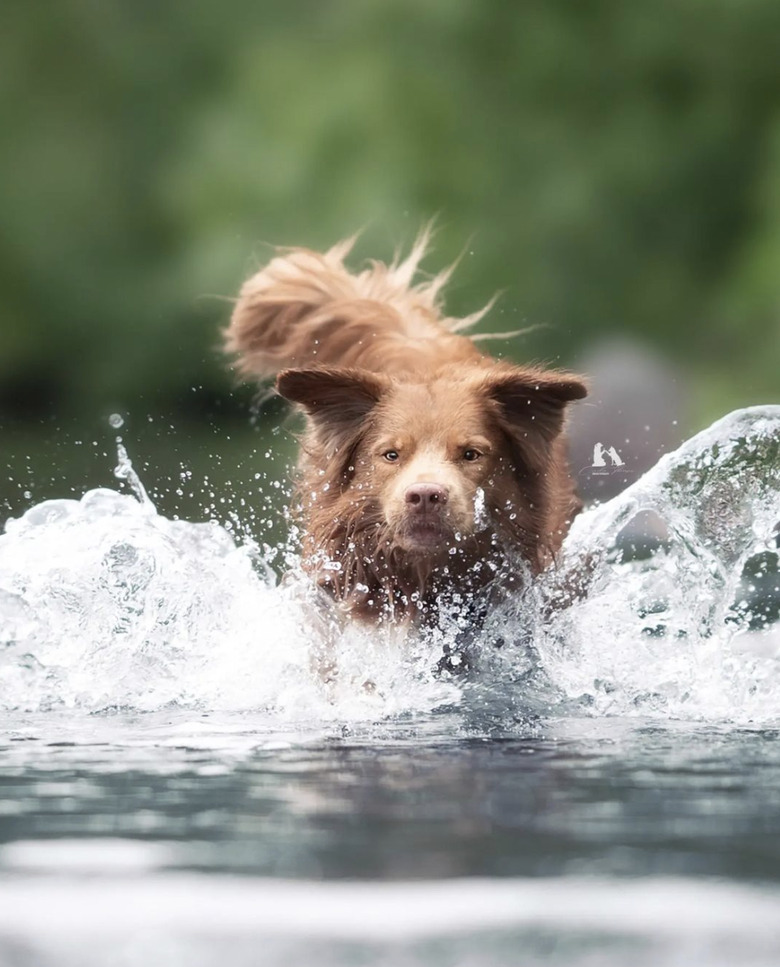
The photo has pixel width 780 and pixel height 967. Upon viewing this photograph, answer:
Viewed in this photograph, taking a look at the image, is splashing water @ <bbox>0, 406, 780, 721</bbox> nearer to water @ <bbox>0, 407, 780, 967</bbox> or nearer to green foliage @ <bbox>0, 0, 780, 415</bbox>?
water @ <bbox>0, 407, 780, 967</bbox>

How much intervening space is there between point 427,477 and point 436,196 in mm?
16355

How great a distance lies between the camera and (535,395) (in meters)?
5.62

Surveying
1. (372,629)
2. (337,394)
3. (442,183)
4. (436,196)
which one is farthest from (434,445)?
(442,183)

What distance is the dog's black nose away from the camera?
5184 mm

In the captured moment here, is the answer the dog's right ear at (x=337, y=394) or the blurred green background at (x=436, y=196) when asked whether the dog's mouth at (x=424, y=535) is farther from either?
the blurred green background at (x=436, y=196)

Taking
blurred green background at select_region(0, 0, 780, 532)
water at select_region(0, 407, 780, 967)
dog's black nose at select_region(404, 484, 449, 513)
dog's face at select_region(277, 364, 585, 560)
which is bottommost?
water at select_region(0, 407, 780, 967)

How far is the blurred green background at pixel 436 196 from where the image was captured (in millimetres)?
20516

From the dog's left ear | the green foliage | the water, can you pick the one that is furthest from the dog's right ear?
the green foliage

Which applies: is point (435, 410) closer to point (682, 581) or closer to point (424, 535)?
point (424, 535)

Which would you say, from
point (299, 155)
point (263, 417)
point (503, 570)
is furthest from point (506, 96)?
point (503, 570)

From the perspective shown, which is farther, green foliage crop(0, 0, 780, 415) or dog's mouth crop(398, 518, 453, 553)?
green foliage crop(0, 0, 780, 415)

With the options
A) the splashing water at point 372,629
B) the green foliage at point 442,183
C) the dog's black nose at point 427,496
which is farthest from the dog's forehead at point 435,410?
the green foliage at point 442,183

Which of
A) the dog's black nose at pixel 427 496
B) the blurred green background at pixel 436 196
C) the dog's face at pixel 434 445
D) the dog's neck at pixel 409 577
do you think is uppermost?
the blurred green background at pixel 436 196

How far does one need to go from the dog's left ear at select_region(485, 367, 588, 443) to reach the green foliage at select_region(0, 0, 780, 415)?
42.3 ft
